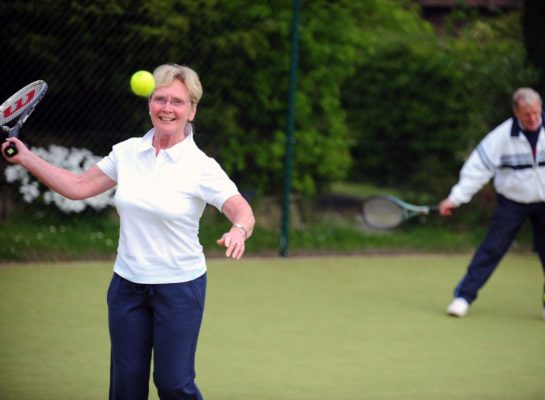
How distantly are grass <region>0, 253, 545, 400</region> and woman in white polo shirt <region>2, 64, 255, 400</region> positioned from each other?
114cm

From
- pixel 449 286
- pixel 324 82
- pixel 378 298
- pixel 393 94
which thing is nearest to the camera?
pixel 378 298

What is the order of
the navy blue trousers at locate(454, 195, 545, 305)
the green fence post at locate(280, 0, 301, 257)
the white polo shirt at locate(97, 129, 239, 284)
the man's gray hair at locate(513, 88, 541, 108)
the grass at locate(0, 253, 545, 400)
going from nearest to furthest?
the white polo shirt at locate(97, 129, 239, 284) < the grass at locate(0, 253, 545, 400) < the man's gray hair at locate(513, 88, 541, 108) < the navy blue trousers at locate(454, 195, 545, 305) < the green fence post at locate(280, 0, 301, 257)

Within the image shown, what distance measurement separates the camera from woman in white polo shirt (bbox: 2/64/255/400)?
371cm

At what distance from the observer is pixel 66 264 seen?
8234 mm

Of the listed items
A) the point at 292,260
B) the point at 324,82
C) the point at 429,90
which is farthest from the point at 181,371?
the point at 429,90

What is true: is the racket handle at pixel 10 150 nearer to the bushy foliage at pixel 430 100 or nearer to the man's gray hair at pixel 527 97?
the man's gray hair at pixel 527 97

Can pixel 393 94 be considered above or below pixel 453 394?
below

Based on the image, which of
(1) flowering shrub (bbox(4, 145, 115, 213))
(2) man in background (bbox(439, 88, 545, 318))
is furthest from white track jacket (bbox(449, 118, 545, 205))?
(1) flowering shrub (bbox(4, 145, 115, 213))

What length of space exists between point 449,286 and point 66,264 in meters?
3.21

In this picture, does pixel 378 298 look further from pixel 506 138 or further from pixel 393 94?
pixel 393 94

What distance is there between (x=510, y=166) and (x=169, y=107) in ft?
12.0

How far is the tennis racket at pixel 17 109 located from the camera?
3.85 metres

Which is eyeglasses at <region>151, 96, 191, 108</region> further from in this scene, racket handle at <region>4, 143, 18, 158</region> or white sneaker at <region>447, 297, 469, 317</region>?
white sneaker at <region>447, 297, 469, 317</region>

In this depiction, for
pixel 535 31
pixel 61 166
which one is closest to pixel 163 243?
pixel 61 166
